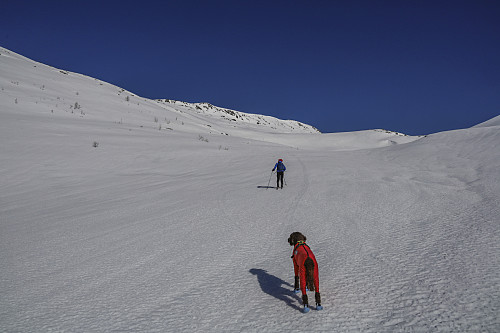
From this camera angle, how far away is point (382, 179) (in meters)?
9.18

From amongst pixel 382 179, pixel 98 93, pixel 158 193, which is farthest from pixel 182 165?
pixel 98 93

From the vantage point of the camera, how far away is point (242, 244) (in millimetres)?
4844

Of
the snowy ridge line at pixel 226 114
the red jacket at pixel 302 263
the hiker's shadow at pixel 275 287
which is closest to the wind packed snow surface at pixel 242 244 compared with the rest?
the hiker's shadow at pixel 275 287

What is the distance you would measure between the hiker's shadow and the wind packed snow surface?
0.07ft

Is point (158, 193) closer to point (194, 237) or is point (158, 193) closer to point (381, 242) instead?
point (194, 237)

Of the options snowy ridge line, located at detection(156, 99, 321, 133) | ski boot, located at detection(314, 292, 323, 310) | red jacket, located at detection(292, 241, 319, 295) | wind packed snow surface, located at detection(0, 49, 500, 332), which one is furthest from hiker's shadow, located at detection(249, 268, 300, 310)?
snowy ridge line, located at detection(156, 99, 321, 133)

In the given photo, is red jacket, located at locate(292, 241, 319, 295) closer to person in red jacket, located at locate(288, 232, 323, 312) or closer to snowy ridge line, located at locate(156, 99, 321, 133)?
person in red jacket, located at locate(288, 232, 323, 312)

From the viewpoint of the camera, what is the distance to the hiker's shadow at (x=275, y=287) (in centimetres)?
326

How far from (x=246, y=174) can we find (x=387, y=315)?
9.38 metres

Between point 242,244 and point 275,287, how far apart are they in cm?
141

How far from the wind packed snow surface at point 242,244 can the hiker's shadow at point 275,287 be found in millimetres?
22

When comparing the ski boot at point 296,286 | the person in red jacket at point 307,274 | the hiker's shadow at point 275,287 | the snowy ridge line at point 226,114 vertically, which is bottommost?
the hiker's shadow at point 275,287

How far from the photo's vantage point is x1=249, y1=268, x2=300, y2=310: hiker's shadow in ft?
10.7

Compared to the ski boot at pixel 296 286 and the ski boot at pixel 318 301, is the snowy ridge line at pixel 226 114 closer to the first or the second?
the ski boot at pixel 296 286
